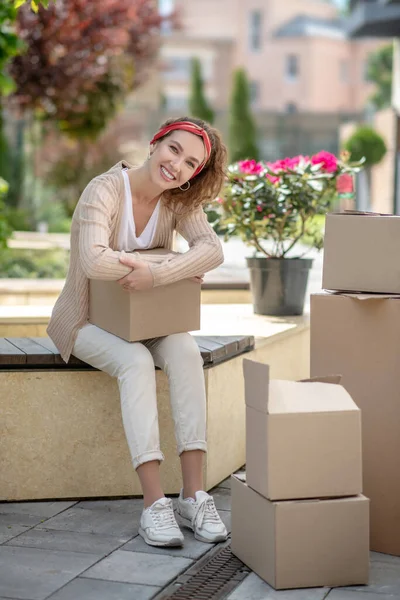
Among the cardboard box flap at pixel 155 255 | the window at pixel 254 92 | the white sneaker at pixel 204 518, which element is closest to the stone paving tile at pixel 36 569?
the white sneaker at pixel 204 518

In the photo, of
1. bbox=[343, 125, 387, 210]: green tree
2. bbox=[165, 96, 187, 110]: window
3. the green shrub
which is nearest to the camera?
the green shrub

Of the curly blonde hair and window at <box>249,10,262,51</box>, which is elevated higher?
window at <box>249,10,262,51</box>

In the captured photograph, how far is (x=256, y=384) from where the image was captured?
2998mm

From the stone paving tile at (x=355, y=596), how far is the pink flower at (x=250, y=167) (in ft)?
8.89

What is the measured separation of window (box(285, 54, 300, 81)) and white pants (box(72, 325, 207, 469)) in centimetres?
4747

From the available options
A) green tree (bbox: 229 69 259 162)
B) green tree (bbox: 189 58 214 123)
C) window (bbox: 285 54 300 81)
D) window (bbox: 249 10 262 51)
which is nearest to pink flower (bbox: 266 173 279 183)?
green tree (bbox: 229 69 259 162)

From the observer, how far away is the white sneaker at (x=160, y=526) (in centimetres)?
325

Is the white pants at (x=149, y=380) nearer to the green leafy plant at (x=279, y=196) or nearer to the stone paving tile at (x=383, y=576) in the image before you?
the stone paving tile at (x=383, y=576)

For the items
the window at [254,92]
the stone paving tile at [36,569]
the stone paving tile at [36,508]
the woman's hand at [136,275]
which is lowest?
the stone paving tile at [36,508]

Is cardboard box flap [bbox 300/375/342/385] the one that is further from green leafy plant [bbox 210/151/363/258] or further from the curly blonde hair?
green leafy plant [bbox 210/151/363/258]

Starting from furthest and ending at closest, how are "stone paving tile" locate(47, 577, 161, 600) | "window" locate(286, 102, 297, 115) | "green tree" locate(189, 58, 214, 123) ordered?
"window" locate(286, 102, 297, 115) → "green tree" locate(189, 58, 214, 123) → "stone paving tile" locate(47, 577, 161, 600)

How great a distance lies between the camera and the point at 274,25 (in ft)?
167

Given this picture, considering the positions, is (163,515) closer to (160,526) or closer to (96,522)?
(160,526)

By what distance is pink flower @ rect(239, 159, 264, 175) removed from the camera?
5.20 metres
